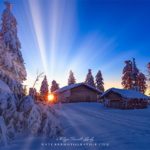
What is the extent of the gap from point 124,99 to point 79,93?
14608mm

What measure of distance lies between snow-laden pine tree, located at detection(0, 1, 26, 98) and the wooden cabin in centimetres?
3240

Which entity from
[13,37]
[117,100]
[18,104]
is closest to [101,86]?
[117,100]

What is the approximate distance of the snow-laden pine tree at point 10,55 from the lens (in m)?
16.6

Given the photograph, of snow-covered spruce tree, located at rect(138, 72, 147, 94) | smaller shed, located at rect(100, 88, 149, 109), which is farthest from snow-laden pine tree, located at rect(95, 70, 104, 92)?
smaller shed, located at rect(100, 88, 149, 109)

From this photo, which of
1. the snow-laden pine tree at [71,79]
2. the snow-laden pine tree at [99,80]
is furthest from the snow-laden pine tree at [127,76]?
the snow-laden pine tree at [71,79]

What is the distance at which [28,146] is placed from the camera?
13102 mm

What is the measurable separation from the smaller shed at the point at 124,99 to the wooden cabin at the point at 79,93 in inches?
362

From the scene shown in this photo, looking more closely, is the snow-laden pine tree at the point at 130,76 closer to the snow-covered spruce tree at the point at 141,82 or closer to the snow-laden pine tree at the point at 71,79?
the snow-covered spruce tree at the point at 141,82

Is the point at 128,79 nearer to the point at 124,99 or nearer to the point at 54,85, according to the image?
the point at 124,99

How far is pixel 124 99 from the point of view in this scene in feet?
136

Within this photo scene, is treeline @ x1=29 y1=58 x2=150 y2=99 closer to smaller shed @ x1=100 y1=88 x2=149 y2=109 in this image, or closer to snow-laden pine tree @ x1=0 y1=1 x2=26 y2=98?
smaller shed @ x1=100 y1=88 x2=149 y2=109

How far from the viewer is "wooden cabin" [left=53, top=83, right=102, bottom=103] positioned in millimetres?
52969

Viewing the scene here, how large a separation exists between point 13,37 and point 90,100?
36374 mm

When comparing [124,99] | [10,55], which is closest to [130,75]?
[124,99]
